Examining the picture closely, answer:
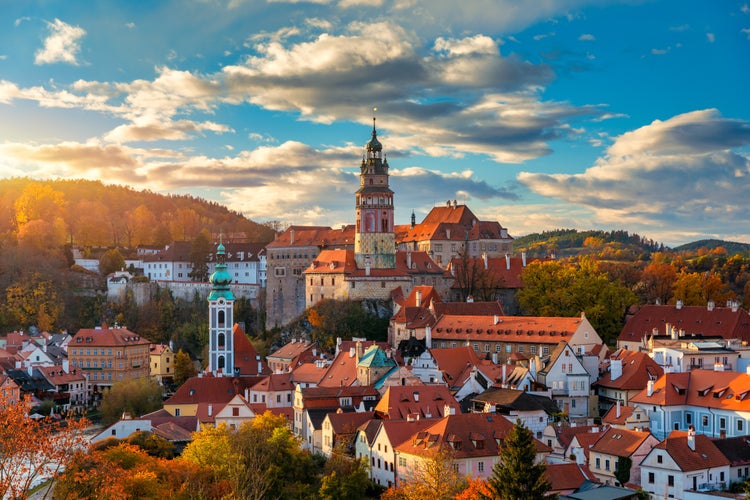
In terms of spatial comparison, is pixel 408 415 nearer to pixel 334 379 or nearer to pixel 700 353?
pixel 334 379

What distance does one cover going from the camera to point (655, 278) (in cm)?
7000

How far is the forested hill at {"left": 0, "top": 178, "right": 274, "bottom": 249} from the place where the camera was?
102m

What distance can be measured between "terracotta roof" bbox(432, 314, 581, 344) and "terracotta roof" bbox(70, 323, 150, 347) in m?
23.7

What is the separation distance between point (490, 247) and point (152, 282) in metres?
28.3

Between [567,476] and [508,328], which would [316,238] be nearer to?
[508,328]

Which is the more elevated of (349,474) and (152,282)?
(152,282)

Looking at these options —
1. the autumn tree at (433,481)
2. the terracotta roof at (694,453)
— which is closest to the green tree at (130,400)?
the autumn tree at (433,481)

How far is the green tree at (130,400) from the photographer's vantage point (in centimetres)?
5547

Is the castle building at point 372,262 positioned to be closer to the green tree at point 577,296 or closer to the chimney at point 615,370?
the green tree at point 577,296

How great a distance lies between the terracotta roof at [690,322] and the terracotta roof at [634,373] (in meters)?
6.60

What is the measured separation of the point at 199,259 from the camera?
8544 cm

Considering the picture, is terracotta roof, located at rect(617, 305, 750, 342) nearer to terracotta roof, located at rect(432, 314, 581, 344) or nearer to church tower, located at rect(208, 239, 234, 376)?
terracotta roof, located at rect(432, 314, 581, 344)

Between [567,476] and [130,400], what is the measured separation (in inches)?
1180

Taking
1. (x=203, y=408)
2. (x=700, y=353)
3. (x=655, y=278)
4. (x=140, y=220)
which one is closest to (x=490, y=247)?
(x=655, y=278)
